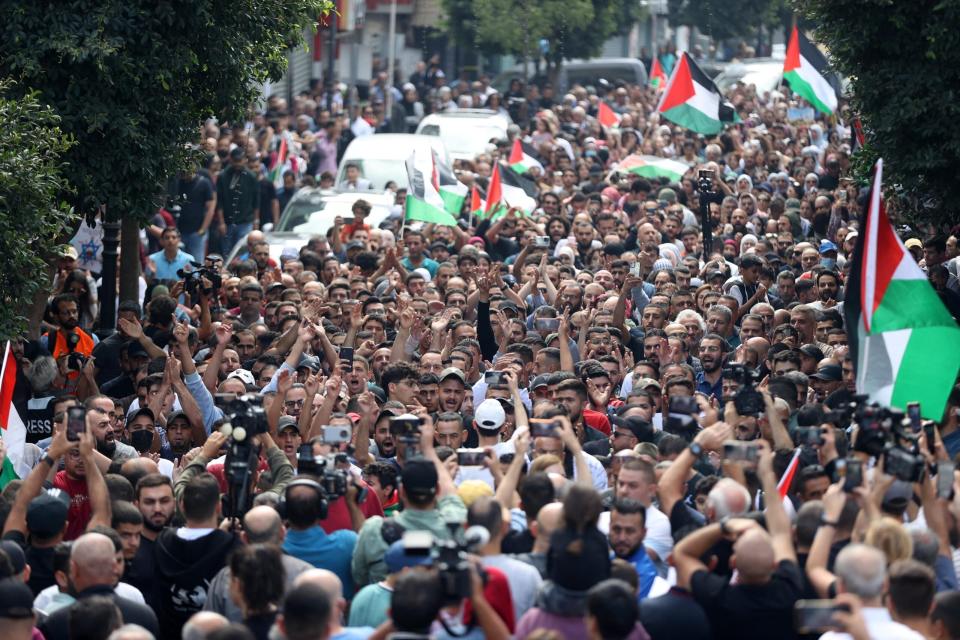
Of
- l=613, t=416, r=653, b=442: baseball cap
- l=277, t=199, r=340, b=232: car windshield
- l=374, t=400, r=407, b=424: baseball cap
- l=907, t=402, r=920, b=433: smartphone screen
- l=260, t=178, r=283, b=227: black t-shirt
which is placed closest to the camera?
l=907, t=402, r=920, b=433: smartphone screen

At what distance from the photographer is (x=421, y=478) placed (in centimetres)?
766

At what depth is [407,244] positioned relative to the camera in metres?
18.6

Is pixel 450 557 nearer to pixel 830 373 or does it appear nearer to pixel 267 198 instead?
pixel 830 373

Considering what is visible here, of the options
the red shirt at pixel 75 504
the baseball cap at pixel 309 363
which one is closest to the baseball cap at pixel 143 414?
the red shirt at pixel 75 504

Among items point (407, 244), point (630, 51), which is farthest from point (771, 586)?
point (630, 51)

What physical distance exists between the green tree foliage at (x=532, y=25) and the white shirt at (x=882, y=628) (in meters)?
33.3

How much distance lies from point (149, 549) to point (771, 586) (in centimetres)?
304

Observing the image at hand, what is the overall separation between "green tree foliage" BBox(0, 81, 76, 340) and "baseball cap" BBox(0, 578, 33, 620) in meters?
4.91

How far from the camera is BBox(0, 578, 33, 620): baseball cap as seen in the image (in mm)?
6879

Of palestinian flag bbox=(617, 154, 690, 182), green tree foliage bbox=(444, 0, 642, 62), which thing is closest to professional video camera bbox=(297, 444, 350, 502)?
palestinian flag bbox=(617, 154, 690, 182)

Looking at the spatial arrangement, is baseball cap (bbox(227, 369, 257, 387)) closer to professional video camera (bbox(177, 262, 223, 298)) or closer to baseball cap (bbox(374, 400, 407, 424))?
baseball cap (bbox(374, 400, 407, 424))

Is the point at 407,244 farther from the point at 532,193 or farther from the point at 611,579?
the point at 611,579

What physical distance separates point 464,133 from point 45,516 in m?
23.2

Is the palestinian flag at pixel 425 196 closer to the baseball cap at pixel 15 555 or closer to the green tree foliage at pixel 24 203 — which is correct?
the green tree foliage at pixel 24 203
